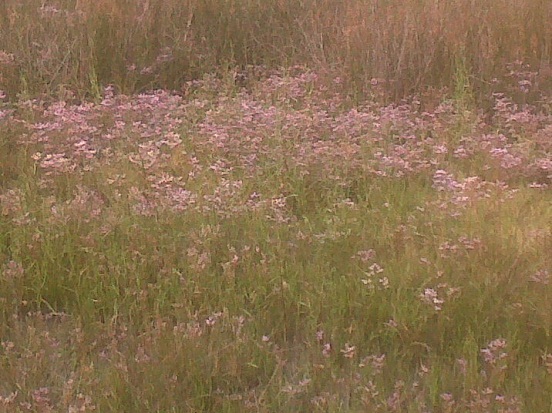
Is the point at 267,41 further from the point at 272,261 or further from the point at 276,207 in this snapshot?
the point at 272,261

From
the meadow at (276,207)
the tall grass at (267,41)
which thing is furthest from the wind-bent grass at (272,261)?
the tall grass at (267,41)

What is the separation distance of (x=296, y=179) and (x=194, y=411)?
58.3 inches

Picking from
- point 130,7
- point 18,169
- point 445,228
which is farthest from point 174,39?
point 445,228

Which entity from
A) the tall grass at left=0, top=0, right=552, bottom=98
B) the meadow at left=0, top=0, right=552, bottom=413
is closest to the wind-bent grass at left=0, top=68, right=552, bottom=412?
the meadow at left=0, top=0, right=552, bottom=413

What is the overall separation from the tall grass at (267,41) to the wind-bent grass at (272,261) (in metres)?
0.57

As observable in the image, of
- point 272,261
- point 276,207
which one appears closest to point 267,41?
point 276,207

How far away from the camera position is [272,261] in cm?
290

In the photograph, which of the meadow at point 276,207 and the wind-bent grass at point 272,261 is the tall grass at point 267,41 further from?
the wind-bent grass at point 272,261

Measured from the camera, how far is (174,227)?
10.2 ft

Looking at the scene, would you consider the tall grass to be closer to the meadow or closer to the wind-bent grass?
the meadow

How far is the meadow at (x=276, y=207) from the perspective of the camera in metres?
2.45

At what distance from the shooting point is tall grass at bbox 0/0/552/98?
15.3ft

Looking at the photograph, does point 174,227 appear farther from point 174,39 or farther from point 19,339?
point 174,39

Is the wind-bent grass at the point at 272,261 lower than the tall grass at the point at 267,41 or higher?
lower
